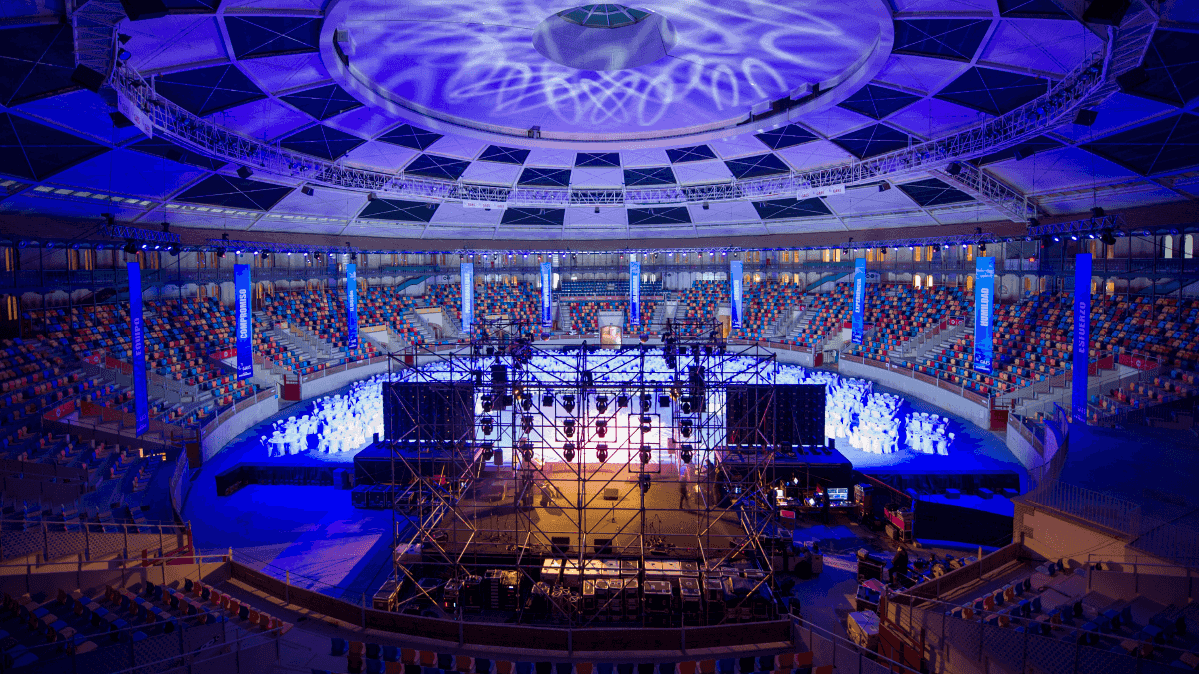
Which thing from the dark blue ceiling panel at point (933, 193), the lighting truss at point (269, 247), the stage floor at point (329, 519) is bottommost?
the stage floor at point (329, 519)

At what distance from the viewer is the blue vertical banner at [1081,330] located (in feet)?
57.2

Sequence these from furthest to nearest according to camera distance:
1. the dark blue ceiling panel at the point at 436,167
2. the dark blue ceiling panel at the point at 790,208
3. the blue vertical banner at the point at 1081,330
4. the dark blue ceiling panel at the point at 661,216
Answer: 1. the dark blue ceiling panel at the point at 661,216
2. the dark blue ceiling panel at the point at 790,208
3. the dark blue ceiling panel at the point at 436,167
4. the blue vertical banner at the point at 1081,330

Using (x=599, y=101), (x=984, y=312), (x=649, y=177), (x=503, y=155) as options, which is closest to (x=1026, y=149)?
(x=984, y=312)

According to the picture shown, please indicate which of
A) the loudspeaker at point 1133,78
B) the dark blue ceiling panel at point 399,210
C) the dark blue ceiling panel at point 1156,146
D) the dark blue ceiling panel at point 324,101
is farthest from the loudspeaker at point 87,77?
the dark blue ceiling panel at point 1156,146

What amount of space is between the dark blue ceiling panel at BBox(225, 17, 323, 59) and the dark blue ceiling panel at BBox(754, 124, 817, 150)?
14017 millimetres

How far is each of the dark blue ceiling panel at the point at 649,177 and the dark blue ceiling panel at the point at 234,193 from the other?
15.2 metres

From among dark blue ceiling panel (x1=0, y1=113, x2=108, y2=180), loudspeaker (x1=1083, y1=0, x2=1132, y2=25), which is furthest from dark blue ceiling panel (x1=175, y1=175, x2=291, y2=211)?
loudspeaker (x1=1083, y1=0, x2=1132, y2=25)

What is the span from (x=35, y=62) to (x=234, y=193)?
14.8 metres

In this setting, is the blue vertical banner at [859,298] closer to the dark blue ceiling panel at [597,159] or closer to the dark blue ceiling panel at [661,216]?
the dark blue ceiling panel at [661,216]

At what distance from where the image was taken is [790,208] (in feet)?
111

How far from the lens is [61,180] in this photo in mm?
18625

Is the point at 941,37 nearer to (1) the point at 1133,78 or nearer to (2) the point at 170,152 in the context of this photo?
(1) the point at 1133,78

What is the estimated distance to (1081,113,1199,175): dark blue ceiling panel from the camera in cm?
1522

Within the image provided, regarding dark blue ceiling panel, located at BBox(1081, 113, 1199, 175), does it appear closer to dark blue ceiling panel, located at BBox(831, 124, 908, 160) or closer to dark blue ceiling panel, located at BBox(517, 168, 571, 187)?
dark blue ceiling panel, located at BBox(831, 124, 908, 160)
